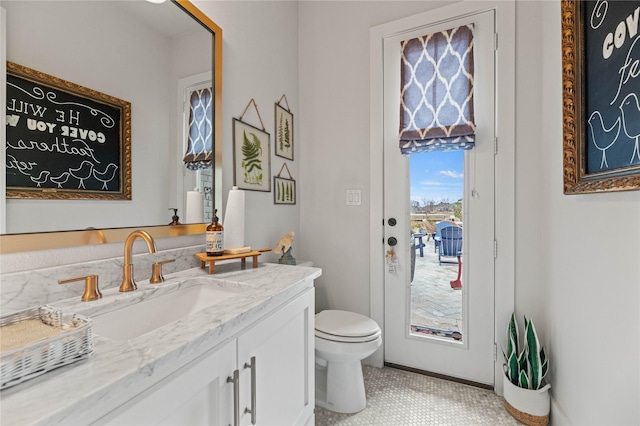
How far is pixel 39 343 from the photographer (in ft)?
1.59

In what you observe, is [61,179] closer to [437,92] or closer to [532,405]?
[437,92]

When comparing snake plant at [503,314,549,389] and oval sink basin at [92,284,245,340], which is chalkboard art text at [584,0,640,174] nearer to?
snake plant at [503,314,549,389]

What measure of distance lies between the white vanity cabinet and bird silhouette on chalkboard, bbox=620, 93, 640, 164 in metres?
1.18

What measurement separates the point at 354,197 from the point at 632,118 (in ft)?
4.67

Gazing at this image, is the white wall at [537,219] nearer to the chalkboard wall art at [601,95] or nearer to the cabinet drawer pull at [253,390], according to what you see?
the chalkboard wall art at [601,95]

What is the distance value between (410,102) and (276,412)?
1841 millimetres

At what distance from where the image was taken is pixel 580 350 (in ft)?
3.92

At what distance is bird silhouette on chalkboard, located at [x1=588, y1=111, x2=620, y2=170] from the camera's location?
0.91 meters

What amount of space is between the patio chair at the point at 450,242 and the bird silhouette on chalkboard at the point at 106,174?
5.84 feet

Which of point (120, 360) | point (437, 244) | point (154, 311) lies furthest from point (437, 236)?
point (120, 360)

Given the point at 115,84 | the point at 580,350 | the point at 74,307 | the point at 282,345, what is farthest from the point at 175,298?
the point at 580,350

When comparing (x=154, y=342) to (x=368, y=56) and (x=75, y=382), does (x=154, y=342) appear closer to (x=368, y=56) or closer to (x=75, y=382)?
(x=75, y=382)

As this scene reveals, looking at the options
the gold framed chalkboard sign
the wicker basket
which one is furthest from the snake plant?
the gold framed chalkboard sign

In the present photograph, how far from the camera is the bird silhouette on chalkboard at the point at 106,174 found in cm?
97
